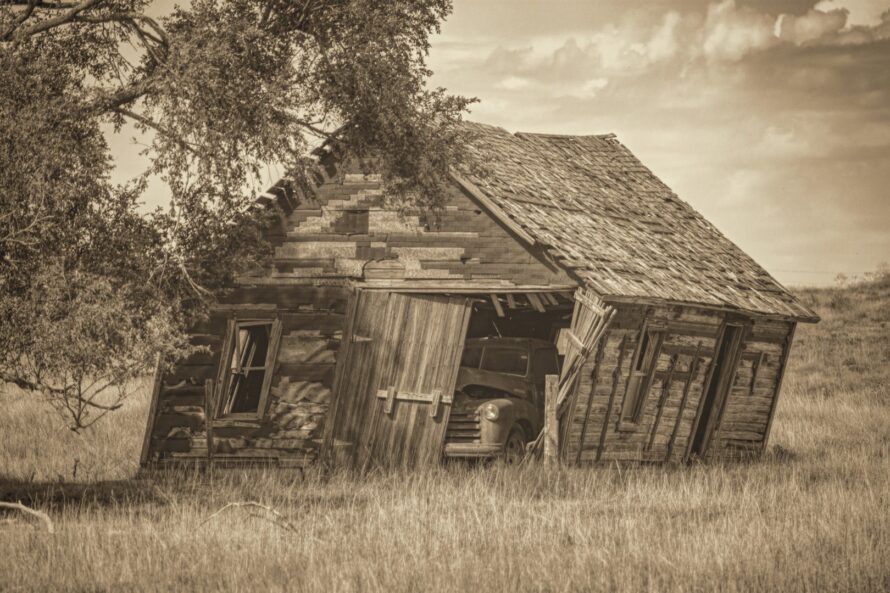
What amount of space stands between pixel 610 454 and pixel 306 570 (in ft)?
28.4

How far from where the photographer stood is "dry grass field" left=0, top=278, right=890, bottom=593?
8.75 metres

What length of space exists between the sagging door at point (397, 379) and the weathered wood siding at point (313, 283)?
43 centimetres

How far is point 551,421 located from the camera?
15148 millimetres

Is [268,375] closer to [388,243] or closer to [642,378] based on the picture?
[388,243]

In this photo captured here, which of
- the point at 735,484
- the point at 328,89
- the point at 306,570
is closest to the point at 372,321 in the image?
the point at 328,89

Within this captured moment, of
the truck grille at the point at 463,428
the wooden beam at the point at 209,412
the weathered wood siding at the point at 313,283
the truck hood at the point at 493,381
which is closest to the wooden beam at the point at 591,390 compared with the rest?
the truck hood at the point at 493,381

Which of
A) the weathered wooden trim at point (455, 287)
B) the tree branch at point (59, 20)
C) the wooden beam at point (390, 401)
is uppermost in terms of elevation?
the tree branch at point (59, 20)

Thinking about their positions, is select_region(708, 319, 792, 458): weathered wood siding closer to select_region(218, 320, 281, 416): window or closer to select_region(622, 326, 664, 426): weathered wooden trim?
select_region(622, 326, 664, 426): weathered wooden trim

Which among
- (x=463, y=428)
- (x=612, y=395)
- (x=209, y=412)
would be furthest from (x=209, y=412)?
(x=612, y=395)

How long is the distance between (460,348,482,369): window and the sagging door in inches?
22.4

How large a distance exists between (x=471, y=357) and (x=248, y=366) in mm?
3374

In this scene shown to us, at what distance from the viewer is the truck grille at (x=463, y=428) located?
1569 cm

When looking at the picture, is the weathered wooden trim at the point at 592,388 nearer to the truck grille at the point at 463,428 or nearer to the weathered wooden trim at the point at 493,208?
the truck grille at the point at 463,428

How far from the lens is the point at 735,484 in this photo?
15.0 m
